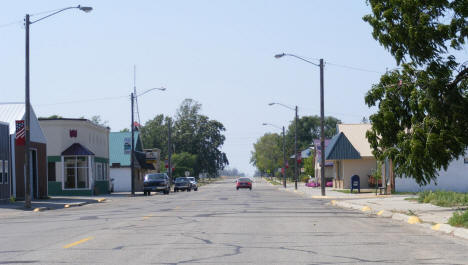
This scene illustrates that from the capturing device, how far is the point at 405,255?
1120 cm

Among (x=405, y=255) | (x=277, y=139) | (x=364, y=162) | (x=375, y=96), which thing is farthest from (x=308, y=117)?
(x=405, y=255)

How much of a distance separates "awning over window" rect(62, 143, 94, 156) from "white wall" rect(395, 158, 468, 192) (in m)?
25.4

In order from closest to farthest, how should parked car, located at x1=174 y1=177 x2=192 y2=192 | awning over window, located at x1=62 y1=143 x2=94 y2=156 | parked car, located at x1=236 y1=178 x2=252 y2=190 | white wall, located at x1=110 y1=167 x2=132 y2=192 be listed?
awning over window, located at x1=62 y1=143 x2=94 y2=156 < parked car, located at x1=236 y1=178 x2=252 y2=190 < parked car, located at x1=174 y1=177 x2=192 y2=192 < white wall, located at x1=110 y1=167 x2=132 y2=192

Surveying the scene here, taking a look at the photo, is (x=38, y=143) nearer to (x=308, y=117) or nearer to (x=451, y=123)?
(x=451, y=123)

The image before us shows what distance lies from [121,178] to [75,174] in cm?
1738

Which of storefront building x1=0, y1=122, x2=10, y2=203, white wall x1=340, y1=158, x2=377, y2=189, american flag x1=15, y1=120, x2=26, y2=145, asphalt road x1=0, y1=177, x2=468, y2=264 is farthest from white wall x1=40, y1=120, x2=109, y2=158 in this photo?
asphalt road x1=0, y1=177, x2=468, y2=264

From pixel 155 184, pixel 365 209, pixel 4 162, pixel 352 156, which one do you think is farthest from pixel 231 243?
pixel 352 156

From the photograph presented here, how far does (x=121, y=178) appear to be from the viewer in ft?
241

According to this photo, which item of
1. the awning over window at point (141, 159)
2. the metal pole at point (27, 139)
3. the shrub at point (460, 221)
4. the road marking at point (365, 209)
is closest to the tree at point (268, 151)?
the awning over window at point (141, 159)

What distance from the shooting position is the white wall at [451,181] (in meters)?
46.2

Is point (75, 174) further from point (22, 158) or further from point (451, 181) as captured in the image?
point (451, 181)

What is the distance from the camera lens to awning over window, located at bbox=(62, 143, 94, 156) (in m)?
55.5

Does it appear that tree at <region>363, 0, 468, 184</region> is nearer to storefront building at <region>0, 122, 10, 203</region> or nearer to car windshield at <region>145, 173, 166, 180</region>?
storefront building at <region>0, 122, 10, 203</region>

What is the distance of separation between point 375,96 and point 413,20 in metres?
3.17
